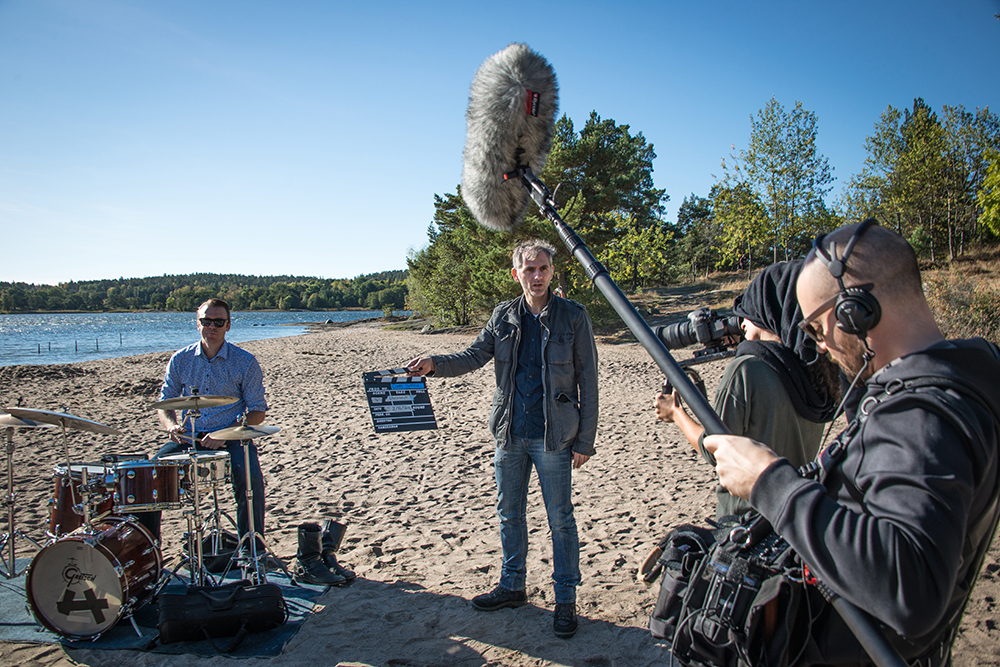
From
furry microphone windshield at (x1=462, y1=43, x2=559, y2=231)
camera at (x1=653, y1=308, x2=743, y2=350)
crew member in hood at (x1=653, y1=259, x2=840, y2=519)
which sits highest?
furry microphone windshield at (x1=462, y1=43, x2=559, y2=231)

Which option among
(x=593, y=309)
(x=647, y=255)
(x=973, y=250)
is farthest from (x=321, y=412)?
(x=973, y=250)

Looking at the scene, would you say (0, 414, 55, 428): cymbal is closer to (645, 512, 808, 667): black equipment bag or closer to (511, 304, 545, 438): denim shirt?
(511, 304, 545, 438): denim shirt

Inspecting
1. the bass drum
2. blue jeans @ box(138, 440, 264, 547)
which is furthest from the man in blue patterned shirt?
the bass drum

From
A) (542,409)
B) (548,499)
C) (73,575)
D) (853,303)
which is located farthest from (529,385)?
(73,575)

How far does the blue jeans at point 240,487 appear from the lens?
458cm

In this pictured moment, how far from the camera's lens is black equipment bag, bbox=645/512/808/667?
1.47 metres

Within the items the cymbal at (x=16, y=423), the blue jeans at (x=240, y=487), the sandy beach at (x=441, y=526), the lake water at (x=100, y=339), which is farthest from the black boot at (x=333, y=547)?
the lake water at (x=100, y=339)

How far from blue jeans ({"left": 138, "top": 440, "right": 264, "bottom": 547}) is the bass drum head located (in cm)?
76

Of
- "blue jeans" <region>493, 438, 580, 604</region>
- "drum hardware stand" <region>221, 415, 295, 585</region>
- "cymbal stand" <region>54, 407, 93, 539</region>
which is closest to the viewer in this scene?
"blue jeans" <region>493, 438, 580, 604</region>

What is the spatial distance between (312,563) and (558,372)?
280cm

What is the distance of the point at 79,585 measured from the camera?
3.81 meters

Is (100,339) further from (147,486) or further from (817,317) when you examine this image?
(817,317)

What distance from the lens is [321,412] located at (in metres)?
12.5

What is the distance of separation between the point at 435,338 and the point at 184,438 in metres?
31.3
